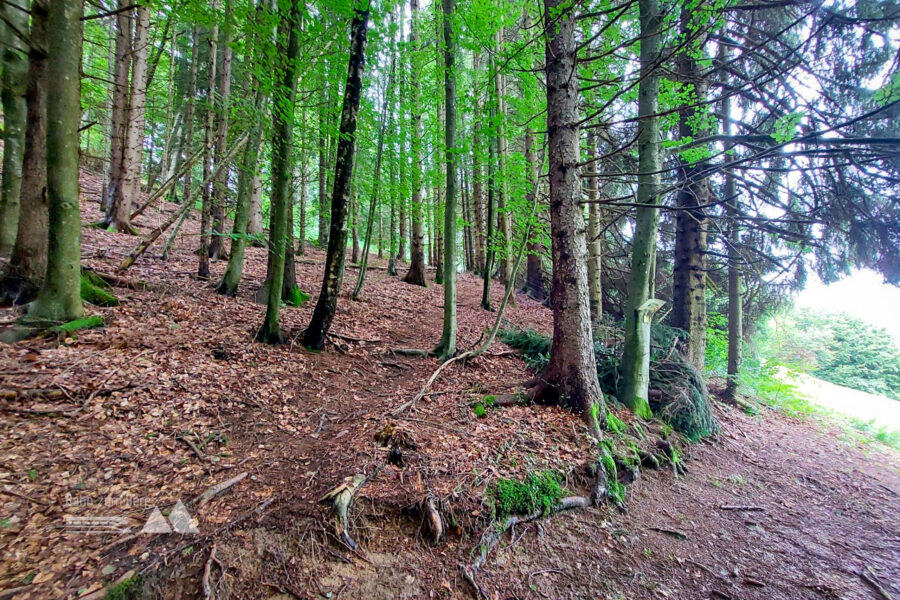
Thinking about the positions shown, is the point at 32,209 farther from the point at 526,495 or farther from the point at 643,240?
the point at 643,240

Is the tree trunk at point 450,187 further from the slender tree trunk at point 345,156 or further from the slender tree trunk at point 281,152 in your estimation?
the slender tree trunk at point 281,152

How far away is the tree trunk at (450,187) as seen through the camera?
6.36m

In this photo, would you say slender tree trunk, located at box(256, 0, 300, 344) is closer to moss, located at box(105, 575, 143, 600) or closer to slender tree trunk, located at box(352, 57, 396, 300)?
slender tree trunk, located at box(352, 57, 396, 300)

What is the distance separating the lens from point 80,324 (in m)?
4.52

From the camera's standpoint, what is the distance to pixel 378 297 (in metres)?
10.3

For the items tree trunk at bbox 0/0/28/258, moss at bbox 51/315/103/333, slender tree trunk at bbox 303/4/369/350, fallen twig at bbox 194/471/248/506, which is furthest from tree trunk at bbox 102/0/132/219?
fallen twig at bbox 194/471/248/506

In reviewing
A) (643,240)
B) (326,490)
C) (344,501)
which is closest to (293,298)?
(326,490)

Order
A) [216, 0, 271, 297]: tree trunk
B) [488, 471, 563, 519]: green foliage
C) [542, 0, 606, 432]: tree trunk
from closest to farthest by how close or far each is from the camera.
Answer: [488, 471, 563, 519]: green foliage
[542, 0, 606, 432]: tree trunk
[216, 0, 271, 297]: tree trunk

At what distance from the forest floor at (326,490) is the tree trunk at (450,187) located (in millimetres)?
1081

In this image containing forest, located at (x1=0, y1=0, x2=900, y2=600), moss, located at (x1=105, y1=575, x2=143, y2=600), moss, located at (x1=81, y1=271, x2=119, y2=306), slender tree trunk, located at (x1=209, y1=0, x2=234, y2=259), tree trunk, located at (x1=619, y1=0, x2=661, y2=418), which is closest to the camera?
moss, located at (x1=105, y1=575, x2=143, y2=600)

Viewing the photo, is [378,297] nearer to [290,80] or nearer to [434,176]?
[434,176]

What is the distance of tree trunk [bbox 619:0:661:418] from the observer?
5.23 meters

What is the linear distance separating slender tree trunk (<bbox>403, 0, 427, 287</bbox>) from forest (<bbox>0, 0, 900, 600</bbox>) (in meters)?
0.38

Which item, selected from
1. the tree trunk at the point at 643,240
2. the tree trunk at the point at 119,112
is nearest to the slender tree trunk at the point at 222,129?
the tree trunk at the point at 119,112
